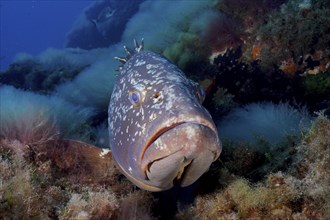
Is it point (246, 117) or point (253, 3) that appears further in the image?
point (253, 3)

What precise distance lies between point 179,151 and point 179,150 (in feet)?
0.06

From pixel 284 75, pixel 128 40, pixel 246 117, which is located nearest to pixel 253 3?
pixel 284 75

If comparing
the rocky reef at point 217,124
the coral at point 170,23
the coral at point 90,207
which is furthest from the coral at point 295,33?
the coral at point 90,207

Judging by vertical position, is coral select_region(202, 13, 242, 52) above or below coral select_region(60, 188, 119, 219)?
below

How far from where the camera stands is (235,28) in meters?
9.92

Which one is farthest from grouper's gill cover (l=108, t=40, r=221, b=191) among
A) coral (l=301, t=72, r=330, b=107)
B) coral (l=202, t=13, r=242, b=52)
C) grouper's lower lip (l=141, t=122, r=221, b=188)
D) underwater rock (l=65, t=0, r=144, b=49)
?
underwater rock (l=65, t=0, r=144, b=49)

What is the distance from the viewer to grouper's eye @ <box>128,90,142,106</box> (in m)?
3.39

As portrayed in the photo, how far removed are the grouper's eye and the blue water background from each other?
405 feet

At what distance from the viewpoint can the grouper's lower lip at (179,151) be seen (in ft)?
8.93

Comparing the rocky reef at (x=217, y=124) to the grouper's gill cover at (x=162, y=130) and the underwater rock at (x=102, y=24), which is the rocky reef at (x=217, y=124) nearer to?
the grouper's gill cover at (x=162, y=130)

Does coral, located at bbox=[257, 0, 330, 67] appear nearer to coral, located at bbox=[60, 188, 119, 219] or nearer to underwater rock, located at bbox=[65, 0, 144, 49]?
coral, located at bbox=[60, 188, 119, 219]

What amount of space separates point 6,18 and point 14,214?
536 feet

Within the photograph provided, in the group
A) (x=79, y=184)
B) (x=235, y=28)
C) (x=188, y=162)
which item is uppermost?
(x=188, y=162)

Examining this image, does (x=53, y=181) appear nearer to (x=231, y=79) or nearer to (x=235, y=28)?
(x=231, y=79)
